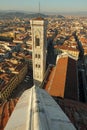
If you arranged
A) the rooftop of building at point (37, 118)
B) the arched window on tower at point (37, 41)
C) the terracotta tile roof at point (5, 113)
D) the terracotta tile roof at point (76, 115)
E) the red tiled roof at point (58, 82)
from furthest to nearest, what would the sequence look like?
the arched window on tower at point (37, 41) < the red tiled roof at point (58, 82) < the terracotta tile roof at point (76, 115) < the terracotta tile roof at point (5, 113) < the rooftop of building at point (37, 118)

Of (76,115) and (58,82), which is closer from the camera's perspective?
(76,115)

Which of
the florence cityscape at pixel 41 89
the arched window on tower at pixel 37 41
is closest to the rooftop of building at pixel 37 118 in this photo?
the florence cityscape at pixel 41 89

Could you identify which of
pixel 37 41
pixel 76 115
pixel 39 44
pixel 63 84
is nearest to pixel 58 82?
pixel 63 84

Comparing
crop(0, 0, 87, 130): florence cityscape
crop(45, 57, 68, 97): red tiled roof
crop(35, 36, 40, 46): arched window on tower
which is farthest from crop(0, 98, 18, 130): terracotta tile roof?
crop(35, 36, 40, 46): arched window on tower

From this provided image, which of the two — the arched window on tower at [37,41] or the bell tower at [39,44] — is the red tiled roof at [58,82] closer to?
the bell tower at [39,44]

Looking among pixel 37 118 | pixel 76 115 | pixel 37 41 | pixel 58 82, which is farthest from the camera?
pixel 37 41

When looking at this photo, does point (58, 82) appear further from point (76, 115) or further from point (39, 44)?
point (76, 115)

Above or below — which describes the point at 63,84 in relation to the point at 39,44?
below

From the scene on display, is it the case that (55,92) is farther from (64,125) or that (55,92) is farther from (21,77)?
(21,77)

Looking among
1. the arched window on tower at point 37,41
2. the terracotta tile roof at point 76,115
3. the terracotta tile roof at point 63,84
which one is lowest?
the terracotta tile roof at point 63,84
